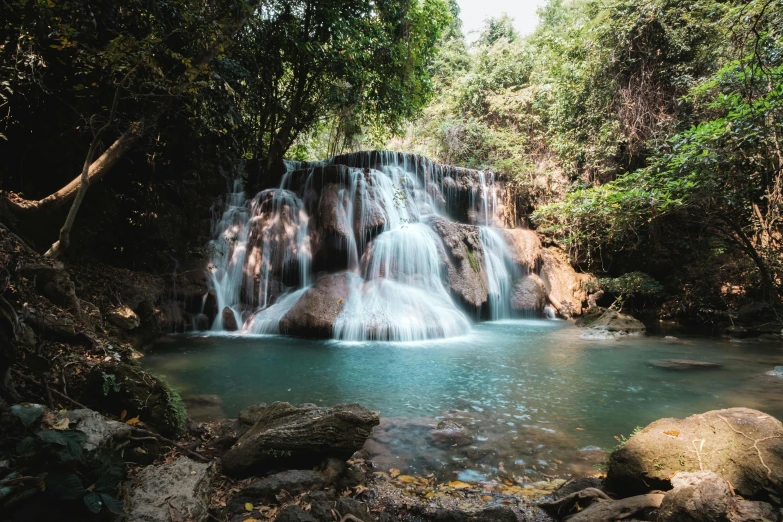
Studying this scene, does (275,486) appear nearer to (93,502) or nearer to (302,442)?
(302,442)

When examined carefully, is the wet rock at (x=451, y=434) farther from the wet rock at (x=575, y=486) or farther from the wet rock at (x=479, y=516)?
the wet rock at (x=479, y=516)

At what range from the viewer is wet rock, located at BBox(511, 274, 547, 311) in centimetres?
1413

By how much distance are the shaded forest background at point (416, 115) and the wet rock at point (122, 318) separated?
146 centimetres

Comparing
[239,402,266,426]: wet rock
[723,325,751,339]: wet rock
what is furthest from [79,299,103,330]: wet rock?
[723,325,751,339]: wet rock

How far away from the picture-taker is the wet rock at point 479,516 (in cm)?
246

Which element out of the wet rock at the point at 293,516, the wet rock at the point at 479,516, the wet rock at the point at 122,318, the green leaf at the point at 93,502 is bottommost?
the wet rock at the point at 479,516

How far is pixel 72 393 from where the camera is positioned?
10.4 feet

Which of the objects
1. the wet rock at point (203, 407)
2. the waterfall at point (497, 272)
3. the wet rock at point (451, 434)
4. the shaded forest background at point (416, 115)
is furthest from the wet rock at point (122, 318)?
→ the waterfall at point (497, 272)

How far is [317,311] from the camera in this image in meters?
9.78

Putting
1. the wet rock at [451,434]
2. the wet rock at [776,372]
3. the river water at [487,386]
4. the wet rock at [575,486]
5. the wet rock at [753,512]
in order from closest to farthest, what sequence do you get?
1. the wet rock at [753,512]
2. the wet rock at [575,486]
3. the river water at [487,386]
4. the wet rock at [451,434]
5. the wet rock at [776,372]

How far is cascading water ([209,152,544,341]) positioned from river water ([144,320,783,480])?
0.95 meters

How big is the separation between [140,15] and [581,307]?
48.4ft

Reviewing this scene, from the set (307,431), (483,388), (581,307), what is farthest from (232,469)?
(581,307)

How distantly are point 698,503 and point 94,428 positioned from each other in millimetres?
3399
